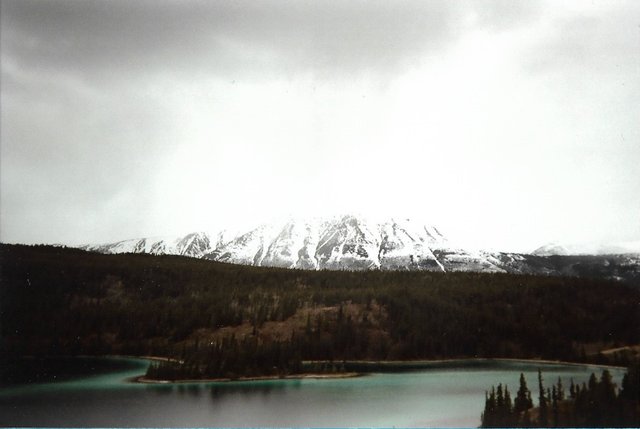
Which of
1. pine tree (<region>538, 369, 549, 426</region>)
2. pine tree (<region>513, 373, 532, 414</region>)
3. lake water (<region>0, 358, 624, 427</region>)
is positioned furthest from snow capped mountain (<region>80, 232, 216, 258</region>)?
pine tree (<region>538, 369, 549, 426</region>)

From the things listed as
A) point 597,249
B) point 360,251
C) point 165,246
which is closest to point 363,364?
point 597,249

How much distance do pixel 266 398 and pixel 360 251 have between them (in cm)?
8381

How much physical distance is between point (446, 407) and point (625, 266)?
7.74 meters

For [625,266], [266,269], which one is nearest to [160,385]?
[266,269]

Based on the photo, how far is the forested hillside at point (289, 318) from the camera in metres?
14.6

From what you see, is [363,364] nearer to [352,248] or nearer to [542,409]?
[542,409]

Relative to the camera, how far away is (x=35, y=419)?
1265cm

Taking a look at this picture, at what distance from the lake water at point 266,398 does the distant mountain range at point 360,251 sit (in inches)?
242

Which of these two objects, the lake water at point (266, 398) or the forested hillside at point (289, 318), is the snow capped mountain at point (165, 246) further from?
the lake water at point (266, 398)

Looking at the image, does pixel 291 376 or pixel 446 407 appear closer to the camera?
pixel 446 407

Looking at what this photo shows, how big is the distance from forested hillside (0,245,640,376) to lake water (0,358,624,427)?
24.0 inches

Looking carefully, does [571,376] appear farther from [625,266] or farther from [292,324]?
[292,324]

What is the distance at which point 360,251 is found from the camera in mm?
97438

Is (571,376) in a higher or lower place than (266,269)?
lower
